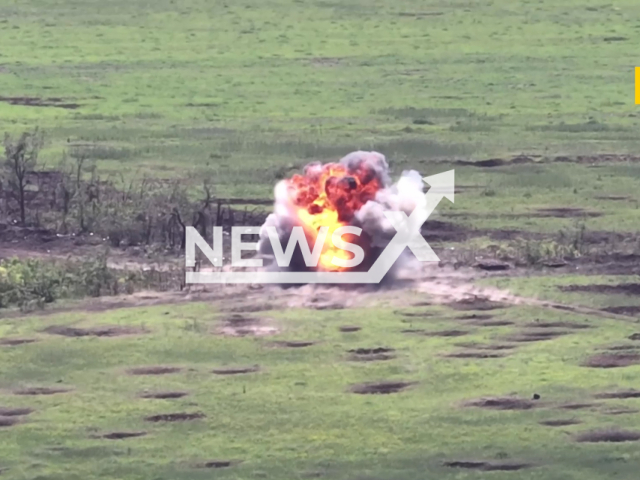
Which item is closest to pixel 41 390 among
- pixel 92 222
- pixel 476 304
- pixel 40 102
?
pixel 476 304

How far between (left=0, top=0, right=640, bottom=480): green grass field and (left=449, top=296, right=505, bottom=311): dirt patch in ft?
0.63

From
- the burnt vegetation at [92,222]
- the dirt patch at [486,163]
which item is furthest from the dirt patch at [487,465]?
the dirt patch at [486,163]

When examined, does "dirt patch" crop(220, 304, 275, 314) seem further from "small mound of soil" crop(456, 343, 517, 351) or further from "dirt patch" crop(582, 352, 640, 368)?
"dirt patch" crop(582, 352, 640, 368)

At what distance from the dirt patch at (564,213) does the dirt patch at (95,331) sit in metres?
9.92

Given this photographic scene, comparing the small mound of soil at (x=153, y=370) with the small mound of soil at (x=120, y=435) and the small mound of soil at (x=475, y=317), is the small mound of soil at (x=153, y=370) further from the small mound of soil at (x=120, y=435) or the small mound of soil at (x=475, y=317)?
the small mound of soil at (x=475, y=317)

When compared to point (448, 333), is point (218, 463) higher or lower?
lower

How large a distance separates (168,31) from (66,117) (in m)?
17.2

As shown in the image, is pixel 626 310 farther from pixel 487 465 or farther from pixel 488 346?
pixel 487 465

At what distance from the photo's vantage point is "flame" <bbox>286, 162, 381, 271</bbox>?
70.8 feet

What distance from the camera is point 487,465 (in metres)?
14.3

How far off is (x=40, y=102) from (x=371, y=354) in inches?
1034

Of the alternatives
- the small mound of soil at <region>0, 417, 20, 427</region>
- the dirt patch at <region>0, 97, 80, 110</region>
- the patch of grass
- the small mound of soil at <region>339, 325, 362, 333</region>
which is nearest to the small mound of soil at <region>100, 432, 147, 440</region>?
the small mound of soil at <region>0, 417, 20, 427</region>

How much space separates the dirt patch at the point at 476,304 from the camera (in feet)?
67.3

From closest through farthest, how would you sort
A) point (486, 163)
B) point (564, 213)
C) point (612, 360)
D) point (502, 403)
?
point (502, 403)
point (612, 360)
point (564, 213)
point (486, 163)
